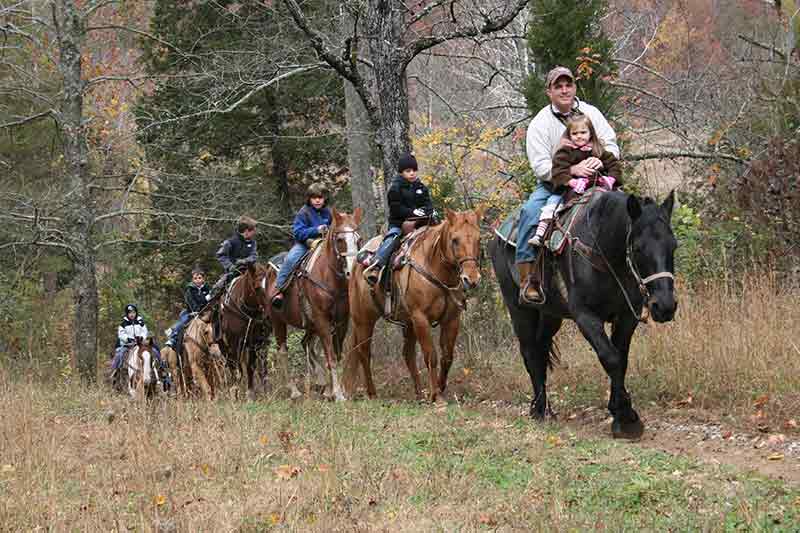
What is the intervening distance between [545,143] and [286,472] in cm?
446

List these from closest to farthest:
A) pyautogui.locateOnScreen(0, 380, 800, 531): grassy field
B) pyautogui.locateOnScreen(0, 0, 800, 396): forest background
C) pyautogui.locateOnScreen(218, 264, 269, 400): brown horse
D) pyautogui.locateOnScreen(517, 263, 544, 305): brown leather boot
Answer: pyautogui.locateOnScreen(0, 380, 800, 531): grassy field < pyautogui.locateOnScreen(517, 263, 544, 305): brown leather boot < pyautogui.locateOnScreen(0, 0, 800, 396): forest background < pyautogui.locateOnScreen(218, 264, 269, 400): brown horse

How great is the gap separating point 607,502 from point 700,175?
10.8m

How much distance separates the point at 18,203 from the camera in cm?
2106

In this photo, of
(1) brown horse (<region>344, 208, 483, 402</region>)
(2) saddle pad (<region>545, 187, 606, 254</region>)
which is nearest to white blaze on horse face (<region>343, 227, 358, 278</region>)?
(1) brown horse (<region>344, 208, 483, 402</region>)

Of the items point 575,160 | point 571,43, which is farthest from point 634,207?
point 571,43

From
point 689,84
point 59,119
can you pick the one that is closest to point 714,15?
point 689,84

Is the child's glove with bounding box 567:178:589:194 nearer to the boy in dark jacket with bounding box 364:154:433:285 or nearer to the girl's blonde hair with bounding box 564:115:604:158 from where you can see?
the girl's blonde hair with bounding box 564:115:604:158

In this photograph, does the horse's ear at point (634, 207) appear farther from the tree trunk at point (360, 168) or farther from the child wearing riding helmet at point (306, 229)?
the tree trunk at point (360, 168)

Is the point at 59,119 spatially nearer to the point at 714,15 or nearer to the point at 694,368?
the point at 694,368

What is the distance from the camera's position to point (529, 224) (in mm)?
Result: 10094

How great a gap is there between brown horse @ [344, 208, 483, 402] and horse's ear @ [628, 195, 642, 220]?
2918 mm

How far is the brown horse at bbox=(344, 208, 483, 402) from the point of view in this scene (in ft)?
37.7

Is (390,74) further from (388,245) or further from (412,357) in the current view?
(412,357)

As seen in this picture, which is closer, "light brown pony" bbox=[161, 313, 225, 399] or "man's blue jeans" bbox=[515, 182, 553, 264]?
"man's blue jeans" bbox=[515, 182, 553, 264]
